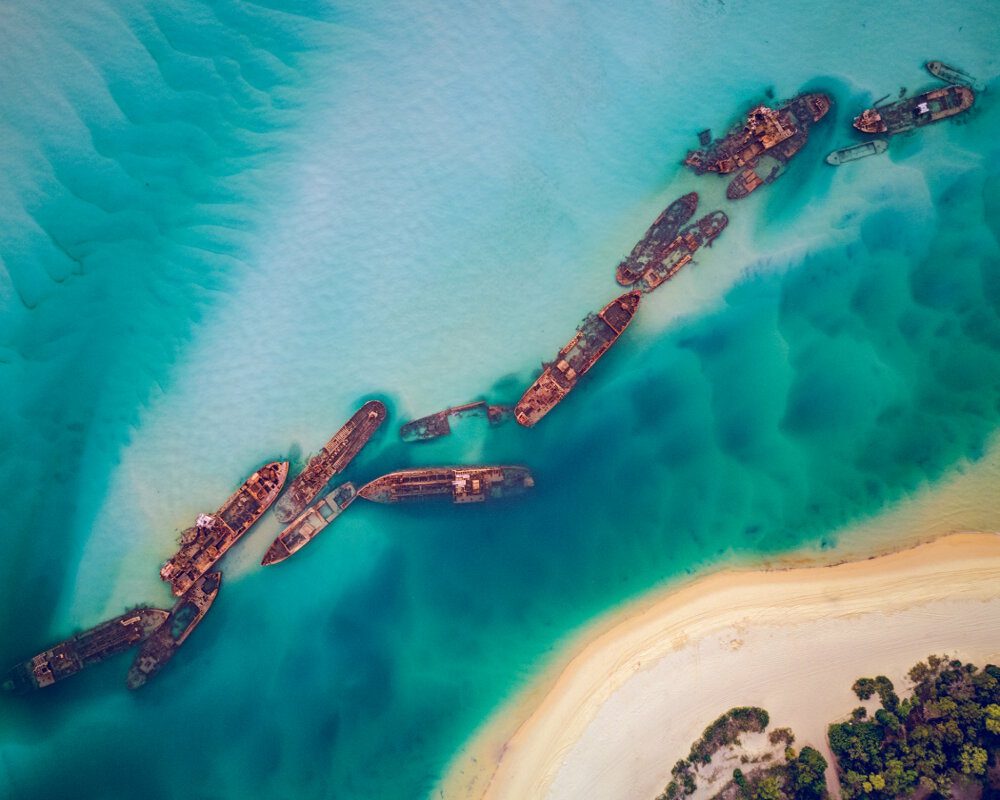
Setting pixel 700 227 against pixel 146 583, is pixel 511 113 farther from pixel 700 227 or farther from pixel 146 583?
pixel 146 583

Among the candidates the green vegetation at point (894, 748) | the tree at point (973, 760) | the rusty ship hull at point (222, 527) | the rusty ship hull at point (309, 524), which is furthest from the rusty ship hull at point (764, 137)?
the tree at point (973, 760)

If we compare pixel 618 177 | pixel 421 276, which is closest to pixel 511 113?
pixel 618 177

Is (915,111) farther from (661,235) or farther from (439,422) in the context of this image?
(439,422)

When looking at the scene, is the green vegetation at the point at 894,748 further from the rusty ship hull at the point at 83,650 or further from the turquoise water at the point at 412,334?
the rusty ship hull at the point at 83,650

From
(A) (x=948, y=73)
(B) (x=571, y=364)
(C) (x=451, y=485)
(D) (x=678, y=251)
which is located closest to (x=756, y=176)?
(D) (x=678, y=251)

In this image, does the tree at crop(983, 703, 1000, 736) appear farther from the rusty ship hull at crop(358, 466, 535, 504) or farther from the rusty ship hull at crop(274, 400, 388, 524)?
the rusty ship hull at crop(274, 400, 388, 524)

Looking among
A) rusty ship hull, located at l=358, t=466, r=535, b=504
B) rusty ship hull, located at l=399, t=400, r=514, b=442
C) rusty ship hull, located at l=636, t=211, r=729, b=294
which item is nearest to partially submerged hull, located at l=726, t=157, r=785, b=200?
rusty ship hull, located at l=636, t=211, r=729, b=294
